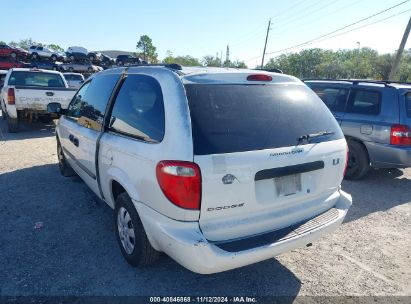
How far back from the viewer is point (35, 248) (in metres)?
3.41

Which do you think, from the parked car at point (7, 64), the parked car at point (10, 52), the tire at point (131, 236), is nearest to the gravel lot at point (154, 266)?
the tire at point (131, 236)

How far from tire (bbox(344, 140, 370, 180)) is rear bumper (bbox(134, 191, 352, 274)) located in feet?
12.4

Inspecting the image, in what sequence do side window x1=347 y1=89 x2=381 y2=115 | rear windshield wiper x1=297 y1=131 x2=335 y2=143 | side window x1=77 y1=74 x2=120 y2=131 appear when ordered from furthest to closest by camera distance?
side window x1=347 y1=89 x2=381 y2=115
side window x1=77 y1=74 x2=120 y2=131
rear windshield wiper x1=297 y1=131 x2=335 y2=143

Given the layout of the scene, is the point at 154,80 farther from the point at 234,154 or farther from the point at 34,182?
the point at 34,182

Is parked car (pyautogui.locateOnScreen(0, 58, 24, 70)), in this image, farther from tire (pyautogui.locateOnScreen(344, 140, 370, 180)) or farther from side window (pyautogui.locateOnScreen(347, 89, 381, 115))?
tire (pyautogui.locateOnScreen(344, 140, 370, 180))

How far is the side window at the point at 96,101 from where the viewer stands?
352 centimetres

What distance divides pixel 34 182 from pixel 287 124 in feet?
14.6

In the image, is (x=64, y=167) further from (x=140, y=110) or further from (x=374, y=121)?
(x=374, y=121)

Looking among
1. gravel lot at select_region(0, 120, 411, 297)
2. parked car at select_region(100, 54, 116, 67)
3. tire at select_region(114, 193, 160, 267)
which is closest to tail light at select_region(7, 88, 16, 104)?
gravel lot at select_region(0, 120, 411, 297)

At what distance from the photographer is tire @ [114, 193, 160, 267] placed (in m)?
2.85

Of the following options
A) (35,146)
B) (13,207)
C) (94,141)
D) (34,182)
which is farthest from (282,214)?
(35,146)

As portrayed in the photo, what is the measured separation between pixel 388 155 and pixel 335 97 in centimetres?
156

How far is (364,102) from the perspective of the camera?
599 cm

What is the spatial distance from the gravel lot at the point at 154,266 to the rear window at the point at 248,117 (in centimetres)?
131
